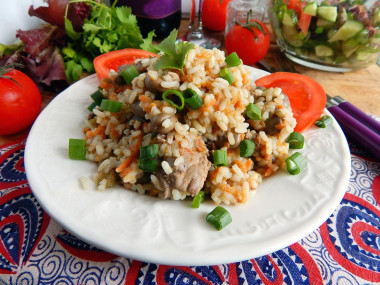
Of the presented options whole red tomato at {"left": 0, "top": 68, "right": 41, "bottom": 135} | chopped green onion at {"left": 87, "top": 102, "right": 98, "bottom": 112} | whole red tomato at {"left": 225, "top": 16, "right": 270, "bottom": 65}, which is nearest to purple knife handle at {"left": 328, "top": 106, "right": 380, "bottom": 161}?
whole red tomato at {"left": 225, "top": 16, "right": 270, "bottom": 65}

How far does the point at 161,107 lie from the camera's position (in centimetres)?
183

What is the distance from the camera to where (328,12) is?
3.02m

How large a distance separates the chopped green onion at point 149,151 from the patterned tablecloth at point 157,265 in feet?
1.96

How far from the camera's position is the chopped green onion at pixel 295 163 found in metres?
1.88

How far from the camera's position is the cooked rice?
1759 mm

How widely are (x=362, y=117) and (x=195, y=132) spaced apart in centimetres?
165

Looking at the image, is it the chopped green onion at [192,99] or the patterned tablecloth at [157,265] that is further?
the chopped green onion at [192,99]

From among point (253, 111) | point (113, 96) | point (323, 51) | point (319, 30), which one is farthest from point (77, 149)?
point (323, 51)

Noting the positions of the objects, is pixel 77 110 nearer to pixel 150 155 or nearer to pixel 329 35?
pixel 150 155

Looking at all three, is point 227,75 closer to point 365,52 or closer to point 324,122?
point 324,122

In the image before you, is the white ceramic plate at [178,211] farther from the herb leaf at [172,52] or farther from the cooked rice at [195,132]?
the herb leaf at [172,52]

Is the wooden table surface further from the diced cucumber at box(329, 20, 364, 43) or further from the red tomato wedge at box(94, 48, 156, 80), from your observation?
the red tomato wedge at box(94, 48, 156, 80)

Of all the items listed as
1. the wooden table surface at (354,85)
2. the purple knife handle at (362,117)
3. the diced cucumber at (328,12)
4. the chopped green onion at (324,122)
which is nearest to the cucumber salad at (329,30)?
the diced cucumber at (328,12)

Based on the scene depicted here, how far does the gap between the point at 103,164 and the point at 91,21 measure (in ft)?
6.81
